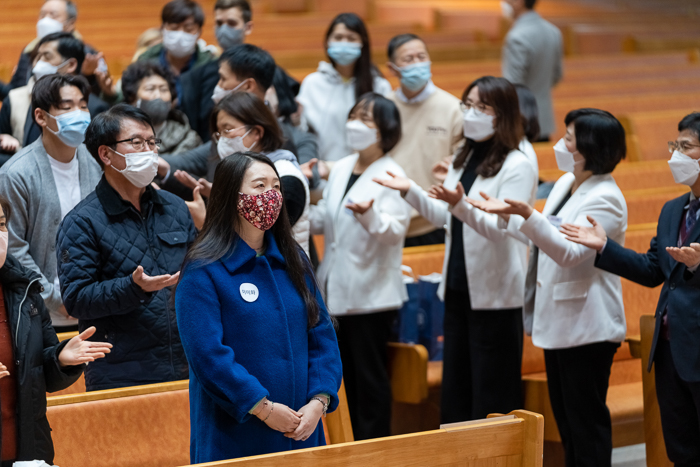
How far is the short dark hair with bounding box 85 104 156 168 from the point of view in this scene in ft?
8.01

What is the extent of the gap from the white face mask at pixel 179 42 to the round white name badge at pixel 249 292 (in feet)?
7.40

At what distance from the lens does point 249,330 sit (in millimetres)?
1917

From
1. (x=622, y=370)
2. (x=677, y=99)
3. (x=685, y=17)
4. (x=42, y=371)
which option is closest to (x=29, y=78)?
(x=42, y=371)

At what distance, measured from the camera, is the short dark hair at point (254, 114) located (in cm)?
274

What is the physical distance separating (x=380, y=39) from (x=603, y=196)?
446 cm

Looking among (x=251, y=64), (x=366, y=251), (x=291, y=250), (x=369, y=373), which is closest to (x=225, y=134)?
(x=251, y=64)

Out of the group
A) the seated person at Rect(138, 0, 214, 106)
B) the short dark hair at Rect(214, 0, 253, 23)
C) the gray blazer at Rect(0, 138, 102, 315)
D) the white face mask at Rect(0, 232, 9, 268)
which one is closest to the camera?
the white face mask at Rect(0, 232, 9, 268)

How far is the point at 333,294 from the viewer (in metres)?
3.19

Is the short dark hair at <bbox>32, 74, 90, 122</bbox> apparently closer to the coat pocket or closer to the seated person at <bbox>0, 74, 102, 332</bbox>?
the seated person at <bbox>0, 74, 102, 332</bbox>

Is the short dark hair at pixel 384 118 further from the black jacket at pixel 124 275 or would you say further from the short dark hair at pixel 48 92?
the short dark hair at pixel 48 92

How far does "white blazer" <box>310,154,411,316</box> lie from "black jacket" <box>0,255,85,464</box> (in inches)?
49.8

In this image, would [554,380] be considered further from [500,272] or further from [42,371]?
[42,371]

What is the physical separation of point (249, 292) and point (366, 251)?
4.25 ft

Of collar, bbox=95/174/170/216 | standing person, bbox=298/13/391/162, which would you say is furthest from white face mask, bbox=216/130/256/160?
standing person, bbox=298/13/391/162
